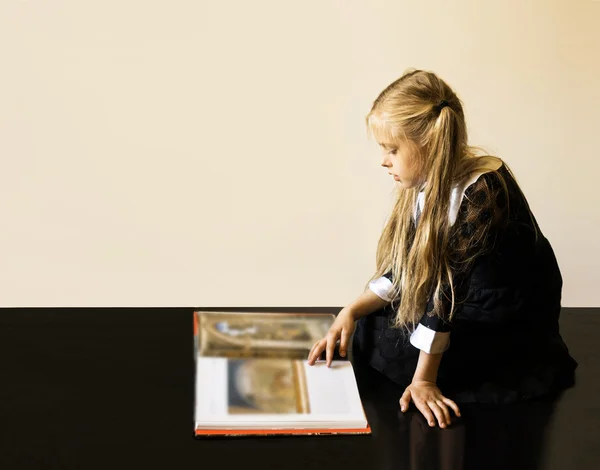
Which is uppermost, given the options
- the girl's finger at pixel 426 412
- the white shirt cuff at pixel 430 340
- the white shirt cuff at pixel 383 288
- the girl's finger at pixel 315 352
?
the white shirt cuff at pixel 383 288

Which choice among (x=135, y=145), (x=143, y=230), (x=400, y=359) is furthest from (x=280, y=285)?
(x=400, y=359)

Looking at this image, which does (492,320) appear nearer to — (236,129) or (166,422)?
(166,422)

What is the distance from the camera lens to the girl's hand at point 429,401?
1.33m

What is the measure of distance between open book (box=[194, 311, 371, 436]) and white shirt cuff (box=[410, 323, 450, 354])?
127 millimetres

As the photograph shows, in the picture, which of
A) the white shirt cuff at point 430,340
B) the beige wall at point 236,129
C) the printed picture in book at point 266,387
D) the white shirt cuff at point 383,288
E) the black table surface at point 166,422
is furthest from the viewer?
the beige wall at point 236,129

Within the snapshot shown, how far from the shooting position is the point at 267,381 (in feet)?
4.48

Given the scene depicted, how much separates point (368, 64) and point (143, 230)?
3.00ft

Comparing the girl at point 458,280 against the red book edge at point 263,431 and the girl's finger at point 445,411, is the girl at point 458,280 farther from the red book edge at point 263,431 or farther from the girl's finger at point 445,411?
A: the red book edge at point 263,431

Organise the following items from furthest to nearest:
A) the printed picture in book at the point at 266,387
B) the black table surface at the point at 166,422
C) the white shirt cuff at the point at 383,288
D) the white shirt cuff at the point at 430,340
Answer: the white shirt cuff at the point at 383,288, the white shirt cuff at the point at 430,340, the printed picture in book at the point at 266,387, the black table surface at the point at 166,422

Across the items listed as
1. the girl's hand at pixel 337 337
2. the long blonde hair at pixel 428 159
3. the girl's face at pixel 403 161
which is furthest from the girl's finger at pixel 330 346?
the girl's face at pixel 403 161

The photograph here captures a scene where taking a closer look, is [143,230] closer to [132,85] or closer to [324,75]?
[132,85]

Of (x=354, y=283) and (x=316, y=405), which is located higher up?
(x=316, y=405)

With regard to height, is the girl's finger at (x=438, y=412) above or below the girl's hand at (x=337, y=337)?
below

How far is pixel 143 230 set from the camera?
9.05 feet
